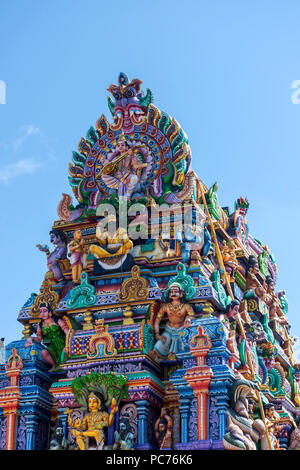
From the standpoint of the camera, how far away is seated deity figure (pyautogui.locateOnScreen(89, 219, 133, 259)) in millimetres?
23516

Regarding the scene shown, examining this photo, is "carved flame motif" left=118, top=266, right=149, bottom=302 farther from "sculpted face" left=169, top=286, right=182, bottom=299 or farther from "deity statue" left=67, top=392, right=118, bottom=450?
"deity statue" left=67, top=392, right=118, bottom=450

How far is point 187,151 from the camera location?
24.7m

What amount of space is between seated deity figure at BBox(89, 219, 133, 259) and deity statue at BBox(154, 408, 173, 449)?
163 inches

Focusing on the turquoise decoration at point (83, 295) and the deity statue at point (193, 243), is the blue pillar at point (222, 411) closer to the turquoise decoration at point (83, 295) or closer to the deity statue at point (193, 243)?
the deity statue at point (193, 243)

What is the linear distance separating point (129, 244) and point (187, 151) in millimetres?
3062

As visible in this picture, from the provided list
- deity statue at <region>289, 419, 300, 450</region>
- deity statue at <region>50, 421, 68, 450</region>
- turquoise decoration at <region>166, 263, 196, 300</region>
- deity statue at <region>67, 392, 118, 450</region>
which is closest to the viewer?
deity statue at <region>67, 392, 118, 450</region>

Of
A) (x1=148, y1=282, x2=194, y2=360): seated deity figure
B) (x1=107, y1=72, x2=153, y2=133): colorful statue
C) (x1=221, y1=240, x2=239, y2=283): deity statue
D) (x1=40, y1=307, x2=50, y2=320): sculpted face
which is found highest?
(x1=107, y1=72, x2=153, y2=133): colorful statue

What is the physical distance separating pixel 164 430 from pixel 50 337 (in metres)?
4.13

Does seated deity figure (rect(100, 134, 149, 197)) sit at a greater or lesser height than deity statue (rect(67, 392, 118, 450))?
greater

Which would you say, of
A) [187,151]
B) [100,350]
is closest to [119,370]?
[100,350]

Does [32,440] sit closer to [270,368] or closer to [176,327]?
[176,327]

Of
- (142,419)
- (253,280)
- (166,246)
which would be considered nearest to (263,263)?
(253,280)

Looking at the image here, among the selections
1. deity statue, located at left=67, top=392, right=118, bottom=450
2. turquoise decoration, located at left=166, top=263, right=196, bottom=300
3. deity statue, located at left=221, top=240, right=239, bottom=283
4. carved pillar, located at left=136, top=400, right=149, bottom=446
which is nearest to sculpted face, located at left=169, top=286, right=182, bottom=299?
turquoise decoration, located at left=166, top=263, right=196, bottom=300
